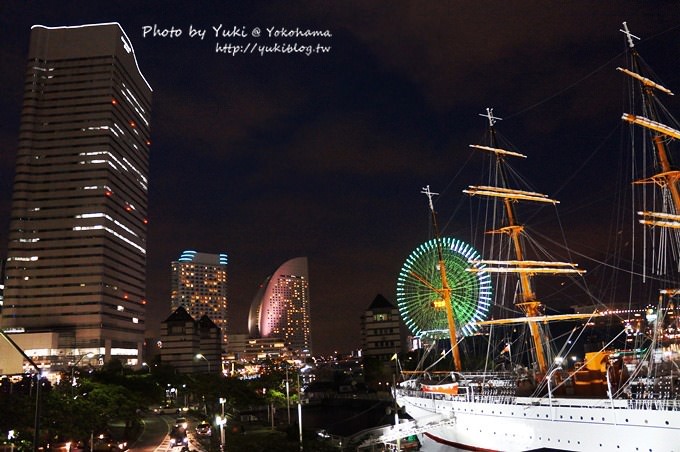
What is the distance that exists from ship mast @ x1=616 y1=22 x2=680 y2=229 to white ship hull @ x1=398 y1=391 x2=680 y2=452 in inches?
540

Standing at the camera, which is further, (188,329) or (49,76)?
(49,76)

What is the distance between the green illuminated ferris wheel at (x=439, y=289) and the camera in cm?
7738

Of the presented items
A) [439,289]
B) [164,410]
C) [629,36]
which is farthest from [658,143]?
[164,410]

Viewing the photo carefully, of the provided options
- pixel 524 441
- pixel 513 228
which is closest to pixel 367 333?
pixel 513 228

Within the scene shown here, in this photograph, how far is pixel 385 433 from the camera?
40.8 meters

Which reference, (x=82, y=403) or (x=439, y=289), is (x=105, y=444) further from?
(x=439, y=289)

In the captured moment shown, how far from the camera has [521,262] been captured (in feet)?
163

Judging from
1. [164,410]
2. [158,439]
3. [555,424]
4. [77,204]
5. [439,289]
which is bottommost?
[164,410]

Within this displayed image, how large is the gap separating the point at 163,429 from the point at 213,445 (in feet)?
58.3

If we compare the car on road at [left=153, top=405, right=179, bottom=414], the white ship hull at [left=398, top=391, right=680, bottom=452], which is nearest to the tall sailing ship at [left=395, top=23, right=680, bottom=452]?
A: the white ship hull at [left=398, top=391, right=680, bottom=452]

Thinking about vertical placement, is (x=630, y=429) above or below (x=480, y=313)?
below

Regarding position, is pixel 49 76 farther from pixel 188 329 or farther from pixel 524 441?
pixel 524 441

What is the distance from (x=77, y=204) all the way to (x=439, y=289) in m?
100

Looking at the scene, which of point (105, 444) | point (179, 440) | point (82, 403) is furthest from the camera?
point (179, 440)
